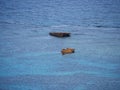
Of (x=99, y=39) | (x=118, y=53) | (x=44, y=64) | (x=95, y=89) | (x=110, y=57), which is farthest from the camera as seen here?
(x=99, y=39)

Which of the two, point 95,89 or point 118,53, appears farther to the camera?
point 118,53

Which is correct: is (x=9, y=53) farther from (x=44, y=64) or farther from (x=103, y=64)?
(x=103, y=64)

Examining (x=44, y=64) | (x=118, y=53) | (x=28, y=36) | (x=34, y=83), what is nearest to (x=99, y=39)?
(x=118, y=53)

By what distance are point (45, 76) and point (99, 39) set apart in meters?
10.2

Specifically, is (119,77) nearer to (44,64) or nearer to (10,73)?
(44,64)

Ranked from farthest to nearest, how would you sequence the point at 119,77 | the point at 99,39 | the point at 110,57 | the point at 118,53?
the point at 99,39
the point at 118,53
the point at 110,57
the point at 119,77

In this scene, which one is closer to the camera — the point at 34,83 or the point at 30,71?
the point at 34,83

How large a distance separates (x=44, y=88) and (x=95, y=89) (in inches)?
90.0

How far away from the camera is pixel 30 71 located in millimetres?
13188

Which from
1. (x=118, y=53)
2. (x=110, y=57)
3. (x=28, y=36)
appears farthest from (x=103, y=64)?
(x=28, y=36)

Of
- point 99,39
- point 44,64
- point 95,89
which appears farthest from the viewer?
point 99,39

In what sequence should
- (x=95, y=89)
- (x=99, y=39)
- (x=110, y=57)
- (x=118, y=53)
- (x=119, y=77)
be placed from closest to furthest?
1. (x=95, y=89)
2. (x=119, y=77)
3. (x=110, y=57)
4. (x=118, y=53)
5. (x=99, y=39)

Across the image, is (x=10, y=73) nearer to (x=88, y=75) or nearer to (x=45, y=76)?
(x=45, y=76)

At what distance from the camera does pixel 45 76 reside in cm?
1262
